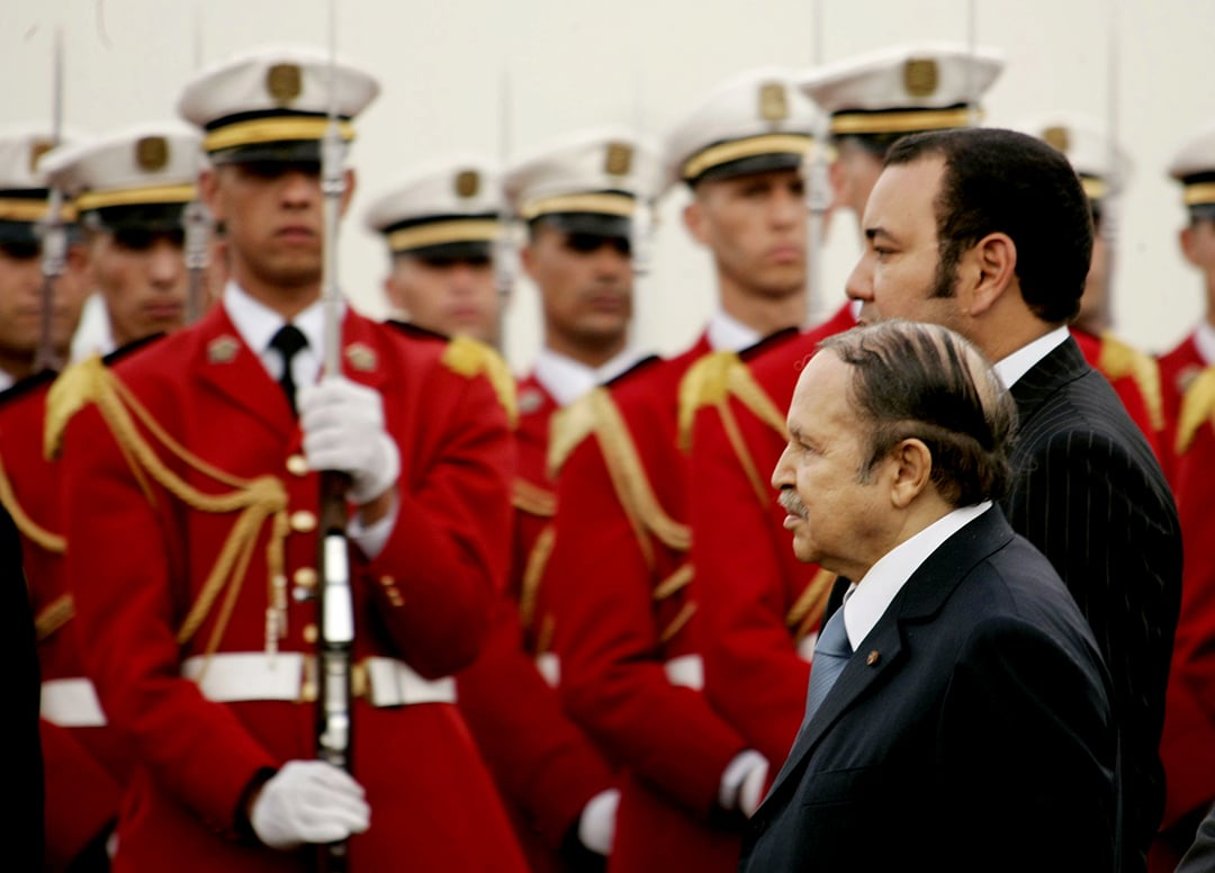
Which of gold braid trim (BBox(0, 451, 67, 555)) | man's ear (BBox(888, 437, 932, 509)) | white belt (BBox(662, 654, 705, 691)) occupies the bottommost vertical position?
white belt (BBox(662, 654, 705, 691))

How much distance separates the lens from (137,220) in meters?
7.15

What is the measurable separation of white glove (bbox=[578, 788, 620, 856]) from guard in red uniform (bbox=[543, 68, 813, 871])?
0.11 metres

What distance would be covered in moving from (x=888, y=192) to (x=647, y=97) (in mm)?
4351

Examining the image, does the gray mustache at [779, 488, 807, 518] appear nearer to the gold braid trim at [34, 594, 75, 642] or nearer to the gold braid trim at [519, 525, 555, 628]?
the gold braid trim at [34, 594, 75, 642]

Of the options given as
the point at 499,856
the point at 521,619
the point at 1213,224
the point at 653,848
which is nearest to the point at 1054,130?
the point at 1213,224

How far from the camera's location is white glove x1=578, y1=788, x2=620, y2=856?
6645 mm

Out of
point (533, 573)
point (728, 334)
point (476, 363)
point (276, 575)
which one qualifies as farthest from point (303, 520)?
point (533, 573)

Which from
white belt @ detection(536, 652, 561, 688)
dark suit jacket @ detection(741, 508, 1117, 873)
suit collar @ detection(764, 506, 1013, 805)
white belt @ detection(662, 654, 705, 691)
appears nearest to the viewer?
dark suit jacket @ detection(741, 508, 1117, 873)

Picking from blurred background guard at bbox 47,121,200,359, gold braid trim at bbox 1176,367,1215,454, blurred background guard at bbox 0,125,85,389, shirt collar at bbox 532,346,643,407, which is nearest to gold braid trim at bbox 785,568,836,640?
gold braid trim at bbox 1176,367,1215,454

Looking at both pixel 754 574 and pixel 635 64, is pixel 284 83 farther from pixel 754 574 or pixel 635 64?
pixel 635 64

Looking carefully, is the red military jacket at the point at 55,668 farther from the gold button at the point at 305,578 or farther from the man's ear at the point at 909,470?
the man's ear at the point at 909,470

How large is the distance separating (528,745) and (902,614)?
3503 millimetres

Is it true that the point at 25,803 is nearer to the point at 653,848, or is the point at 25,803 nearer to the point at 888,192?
the point at 888,192

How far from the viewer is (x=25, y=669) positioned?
13.4 feet
